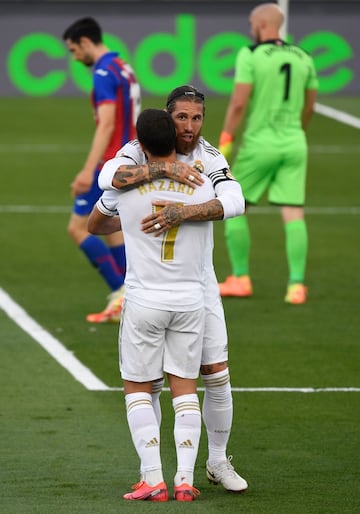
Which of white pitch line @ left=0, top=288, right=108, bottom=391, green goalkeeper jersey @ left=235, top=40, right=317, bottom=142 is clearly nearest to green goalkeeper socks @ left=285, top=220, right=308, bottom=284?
green goalkeeper jersey @ left=235, top=40, right=317, bottom=142

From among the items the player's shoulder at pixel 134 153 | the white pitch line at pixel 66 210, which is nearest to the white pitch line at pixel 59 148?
the white pitch line at pixel 66 210

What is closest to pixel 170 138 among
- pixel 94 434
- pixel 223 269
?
pixel 94 434

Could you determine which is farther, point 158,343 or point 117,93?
point 117,93

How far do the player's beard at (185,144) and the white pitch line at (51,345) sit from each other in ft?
9.42

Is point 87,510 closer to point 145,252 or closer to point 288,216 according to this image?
point 145,252

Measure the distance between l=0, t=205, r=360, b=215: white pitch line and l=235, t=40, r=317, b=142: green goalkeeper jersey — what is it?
5.40 m

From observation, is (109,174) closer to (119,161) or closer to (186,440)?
(119,161)

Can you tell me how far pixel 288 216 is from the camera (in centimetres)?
1279

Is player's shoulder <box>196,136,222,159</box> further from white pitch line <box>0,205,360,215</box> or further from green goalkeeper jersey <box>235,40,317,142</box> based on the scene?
white pitch line <box>0,205,360,215</box>

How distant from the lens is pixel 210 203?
673 centimetres

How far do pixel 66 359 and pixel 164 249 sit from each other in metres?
3.64

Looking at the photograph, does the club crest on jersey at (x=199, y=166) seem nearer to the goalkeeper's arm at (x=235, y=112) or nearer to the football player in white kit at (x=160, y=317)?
the football player in white kit at (x=160, y=317)

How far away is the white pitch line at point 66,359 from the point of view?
9.51m

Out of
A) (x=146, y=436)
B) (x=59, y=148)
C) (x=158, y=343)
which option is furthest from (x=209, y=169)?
(x=59, y=148)
